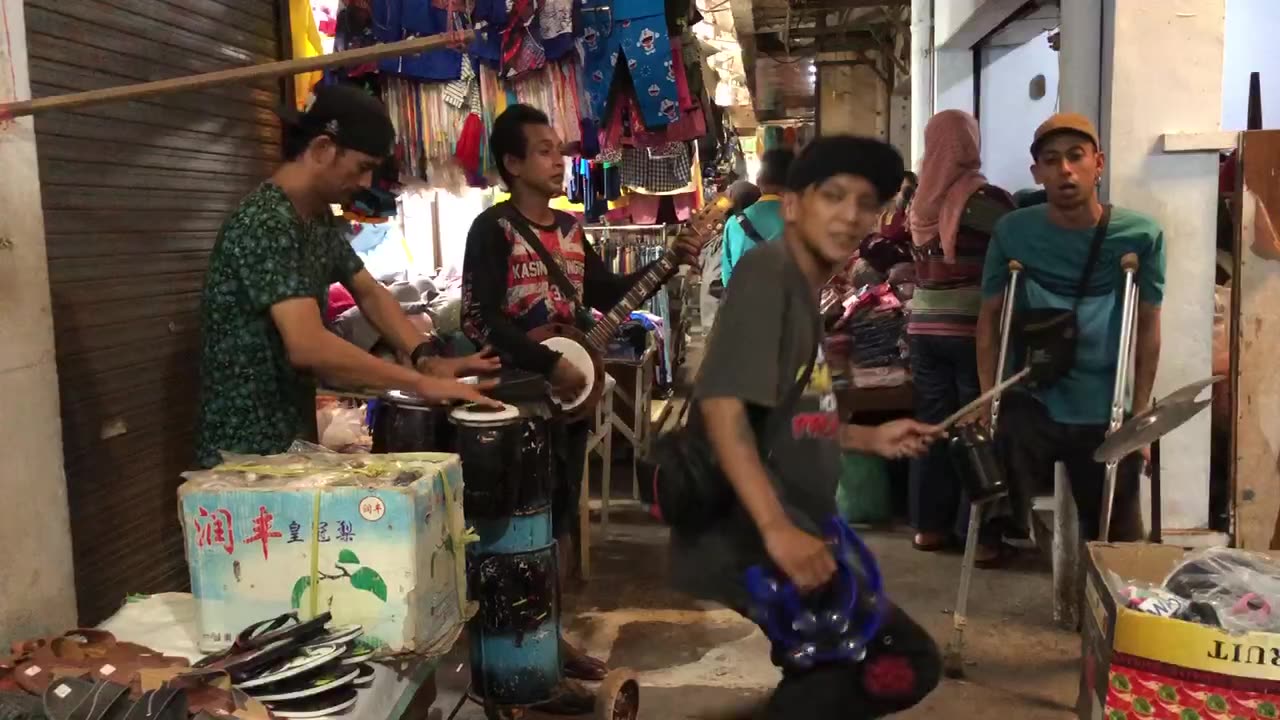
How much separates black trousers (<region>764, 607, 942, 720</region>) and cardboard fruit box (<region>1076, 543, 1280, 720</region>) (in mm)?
581

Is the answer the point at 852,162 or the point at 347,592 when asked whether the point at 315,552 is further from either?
the point at 852,162

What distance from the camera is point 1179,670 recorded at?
230 centimetres

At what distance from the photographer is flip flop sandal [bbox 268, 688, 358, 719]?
190cm

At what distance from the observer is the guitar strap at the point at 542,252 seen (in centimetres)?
331

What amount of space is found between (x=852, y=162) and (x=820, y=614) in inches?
36.2

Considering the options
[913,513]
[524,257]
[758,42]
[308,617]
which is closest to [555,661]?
[308,617]

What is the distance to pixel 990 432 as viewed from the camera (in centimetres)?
325

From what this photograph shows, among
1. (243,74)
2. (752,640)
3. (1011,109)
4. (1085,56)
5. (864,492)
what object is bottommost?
(752,640)

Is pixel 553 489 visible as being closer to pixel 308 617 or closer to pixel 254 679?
pixel 308 617

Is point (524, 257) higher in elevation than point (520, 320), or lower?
higher

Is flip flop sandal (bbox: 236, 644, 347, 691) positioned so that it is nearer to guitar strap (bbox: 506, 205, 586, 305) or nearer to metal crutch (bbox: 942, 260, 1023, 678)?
guitar strap (bbox: 506, 205, 586, 305)

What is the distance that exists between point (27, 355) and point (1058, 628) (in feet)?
11.5

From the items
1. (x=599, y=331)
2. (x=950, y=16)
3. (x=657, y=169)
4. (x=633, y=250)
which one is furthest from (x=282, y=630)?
(x=950, y=16)

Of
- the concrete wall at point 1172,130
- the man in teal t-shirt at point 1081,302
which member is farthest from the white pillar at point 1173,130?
the man in teal t-shirt at point 1081,302
